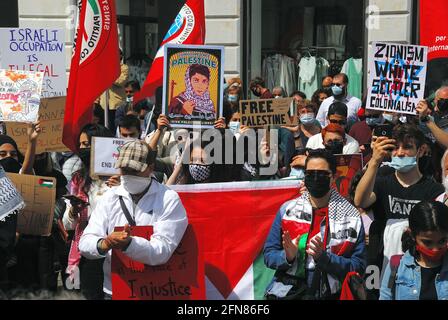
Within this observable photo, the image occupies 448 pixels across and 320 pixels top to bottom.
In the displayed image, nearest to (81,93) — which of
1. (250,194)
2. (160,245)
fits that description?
(250,194)

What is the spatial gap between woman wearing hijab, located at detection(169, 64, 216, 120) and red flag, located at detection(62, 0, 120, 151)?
0.95 m

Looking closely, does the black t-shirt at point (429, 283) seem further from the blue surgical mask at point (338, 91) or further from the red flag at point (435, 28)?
the blue surgical mask at point (338, 91)

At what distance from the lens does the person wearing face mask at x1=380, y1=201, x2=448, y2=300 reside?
5.47 metres

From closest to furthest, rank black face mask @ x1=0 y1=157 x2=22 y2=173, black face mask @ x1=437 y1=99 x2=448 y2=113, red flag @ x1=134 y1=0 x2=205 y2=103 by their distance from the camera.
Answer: black face mask @ x1=0 y1=157 x2=22 y2=173
black face mask @ x1=437 y1=99 x2=448 y2=113
red flag @ x1=134 y1=0 x2=205 y2=103

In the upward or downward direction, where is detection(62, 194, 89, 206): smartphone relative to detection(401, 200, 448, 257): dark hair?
downward

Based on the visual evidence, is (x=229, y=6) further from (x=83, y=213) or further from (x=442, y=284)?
(x=442, y=284)

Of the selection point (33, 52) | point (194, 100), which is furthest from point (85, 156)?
point (33, 52)

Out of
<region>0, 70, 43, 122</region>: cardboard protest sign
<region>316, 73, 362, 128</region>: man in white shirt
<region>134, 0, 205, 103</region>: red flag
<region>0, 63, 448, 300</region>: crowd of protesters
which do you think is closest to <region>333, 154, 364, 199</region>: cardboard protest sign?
<region>0, 63, 448, 300</region>: crowd of protesters

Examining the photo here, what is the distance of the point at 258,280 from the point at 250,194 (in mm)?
606

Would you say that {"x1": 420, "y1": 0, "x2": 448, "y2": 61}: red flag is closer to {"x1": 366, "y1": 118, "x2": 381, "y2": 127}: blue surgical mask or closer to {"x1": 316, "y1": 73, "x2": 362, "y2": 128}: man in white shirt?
{"x1": 366, "y1": 118, "x2": 381, "y2": 127}: blue surgical mask

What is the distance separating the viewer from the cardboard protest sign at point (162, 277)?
618 centimetres

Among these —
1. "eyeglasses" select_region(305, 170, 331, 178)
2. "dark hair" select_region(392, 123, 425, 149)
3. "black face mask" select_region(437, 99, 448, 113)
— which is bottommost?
"eyeglasses" select_region(305, 170, 331, 178)

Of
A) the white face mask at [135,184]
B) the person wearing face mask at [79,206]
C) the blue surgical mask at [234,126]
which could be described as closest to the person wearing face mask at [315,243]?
the white face mask at [135,184]

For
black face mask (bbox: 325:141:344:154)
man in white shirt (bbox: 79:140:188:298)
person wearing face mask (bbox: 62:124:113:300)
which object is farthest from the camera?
black face mask (bbox: 325:141:344:154)
